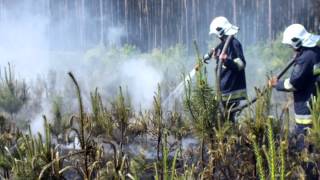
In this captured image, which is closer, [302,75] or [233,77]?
[302,75]

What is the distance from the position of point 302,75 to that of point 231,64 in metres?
1.23

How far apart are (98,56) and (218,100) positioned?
8.11 meters

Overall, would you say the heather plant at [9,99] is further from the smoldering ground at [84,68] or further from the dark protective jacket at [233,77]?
the dark protective jacket at [233,77]

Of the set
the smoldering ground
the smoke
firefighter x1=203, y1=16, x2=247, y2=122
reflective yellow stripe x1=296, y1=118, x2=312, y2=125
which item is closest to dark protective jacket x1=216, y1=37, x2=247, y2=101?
firefighter x1=203, y1=16, x2=247, y2=122

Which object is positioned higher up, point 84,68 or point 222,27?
point 222,27

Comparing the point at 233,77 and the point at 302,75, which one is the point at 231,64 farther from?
the point at 302,75

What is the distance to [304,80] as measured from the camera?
208 inches

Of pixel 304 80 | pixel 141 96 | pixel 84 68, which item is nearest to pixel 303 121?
pixel 304 80

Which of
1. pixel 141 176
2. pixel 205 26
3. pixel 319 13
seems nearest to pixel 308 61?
pixel 141 176

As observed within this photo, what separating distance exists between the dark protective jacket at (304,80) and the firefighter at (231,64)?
1.05 metres

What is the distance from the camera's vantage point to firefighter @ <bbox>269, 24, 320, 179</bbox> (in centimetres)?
527

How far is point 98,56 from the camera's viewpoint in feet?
40.3

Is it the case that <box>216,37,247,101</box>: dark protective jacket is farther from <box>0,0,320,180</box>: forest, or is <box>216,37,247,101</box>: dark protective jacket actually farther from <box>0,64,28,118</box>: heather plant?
<box>0,64,28,118</box>: heather plant

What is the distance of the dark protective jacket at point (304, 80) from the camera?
17.3ft
